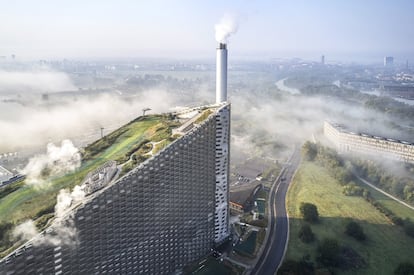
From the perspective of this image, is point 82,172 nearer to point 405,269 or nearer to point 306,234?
point 306,234

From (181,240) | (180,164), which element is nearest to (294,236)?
(181,240)

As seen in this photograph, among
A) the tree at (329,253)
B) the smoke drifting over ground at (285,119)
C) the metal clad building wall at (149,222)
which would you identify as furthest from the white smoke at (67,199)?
the smoke drifting over ground at (285,119)

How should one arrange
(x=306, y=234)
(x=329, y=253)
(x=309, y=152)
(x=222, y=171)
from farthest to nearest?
(x=309, y=152)
(x=306, y=234)
(x=329, y=253)
(x=222, y=171)

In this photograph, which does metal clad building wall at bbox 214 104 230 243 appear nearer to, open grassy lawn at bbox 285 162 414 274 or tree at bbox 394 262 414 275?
open grassy lawn at bbox 285 162 414 274

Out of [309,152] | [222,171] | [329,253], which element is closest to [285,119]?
[309,152]

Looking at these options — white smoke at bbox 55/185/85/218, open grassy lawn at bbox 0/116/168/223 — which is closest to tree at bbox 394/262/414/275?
open grassy lawn at bbox 0/116/168/223
